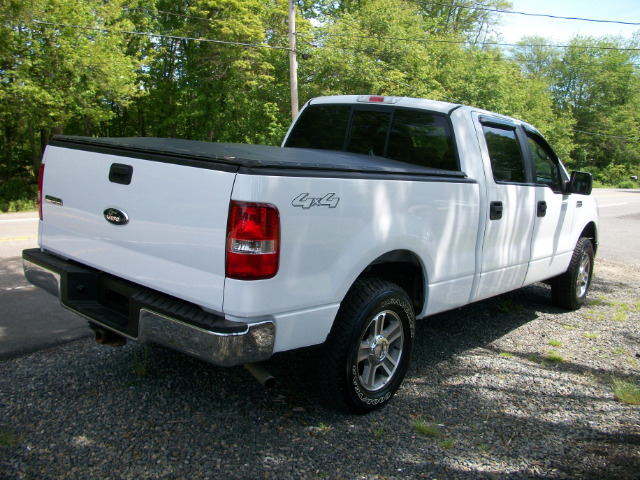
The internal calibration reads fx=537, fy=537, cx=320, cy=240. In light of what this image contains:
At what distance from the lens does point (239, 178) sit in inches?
96.4

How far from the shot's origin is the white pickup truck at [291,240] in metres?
2.53

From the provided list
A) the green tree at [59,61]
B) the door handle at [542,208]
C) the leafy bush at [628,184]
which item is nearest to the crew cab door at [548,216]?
the door handle at [542,208]

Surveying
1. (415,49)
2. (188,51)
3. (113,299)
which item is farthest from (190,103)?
(113,299)

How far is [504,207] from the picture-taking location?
170 inches

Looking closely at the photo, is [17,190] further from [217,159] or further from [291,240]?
[291,240]

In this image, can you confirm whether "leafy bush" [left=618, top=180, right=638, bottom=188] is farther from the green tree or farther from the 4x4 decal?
the 4x4 decal

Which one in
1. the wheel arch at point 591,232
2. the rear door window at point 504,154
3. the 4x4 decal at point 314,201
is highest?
the rear door window at point 504,154

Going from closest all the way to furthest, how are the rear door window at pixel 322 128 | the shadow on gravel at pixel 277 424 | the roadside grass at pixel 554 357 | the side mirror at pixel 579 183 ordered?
the shadow on gravel at pixel 277 424 < the roadside grass at pixel 554 357 < the rear door window at pixel 322 128 < the side mirror at pixel 579 183

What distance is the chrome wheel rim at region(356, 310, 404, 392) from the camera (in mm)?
3289

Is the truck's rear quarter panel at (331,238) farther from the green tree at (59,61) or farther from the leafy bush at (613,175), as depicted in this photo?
the leafy bush at (613,175)

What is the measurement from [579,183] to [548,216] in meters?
0.60

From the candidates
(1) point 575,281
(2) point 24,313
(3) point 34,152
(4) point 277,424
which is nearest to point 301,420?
(4) point 277,424

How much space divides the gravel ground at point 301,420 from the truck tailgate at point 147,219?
0.85 meters

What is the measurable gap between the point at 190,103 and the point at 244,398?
87.8 feet
